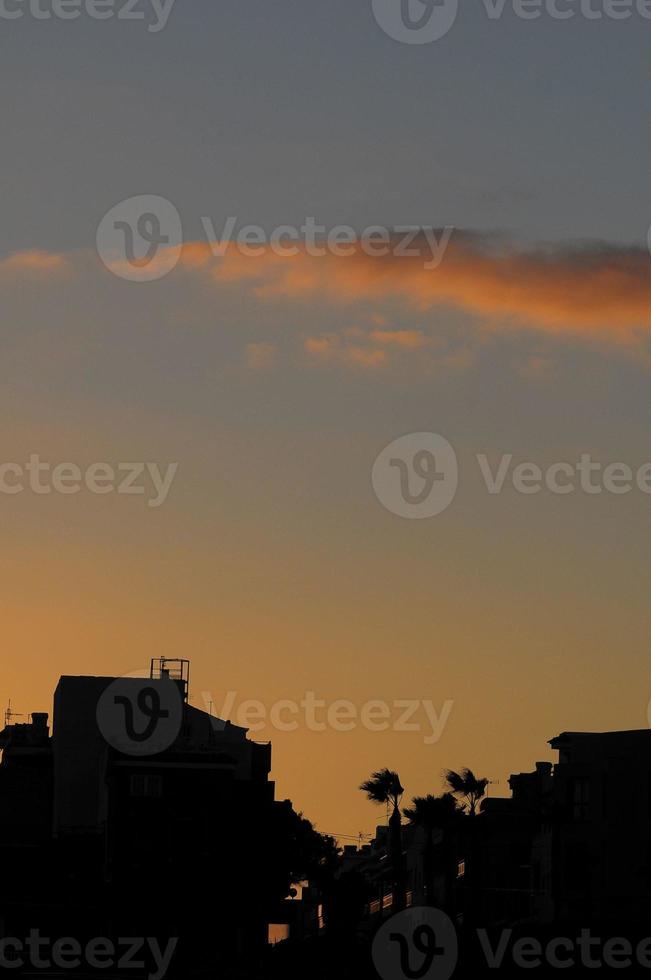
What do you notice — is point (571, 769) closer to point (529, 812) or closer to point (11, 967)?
point (529, 812)

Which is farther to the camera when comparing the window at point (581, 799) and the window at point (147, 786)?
the window at point (581, 799)

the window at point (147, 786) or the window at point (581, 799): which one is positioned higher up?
the window at point (581, 799)

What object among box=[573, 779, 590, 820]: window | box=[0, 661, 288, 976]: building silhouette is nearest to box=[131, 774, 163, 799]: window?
box=[0, 661, 288, 976]: building silhouette

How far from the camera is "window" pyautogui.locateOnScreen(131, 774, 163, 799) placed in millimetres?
89000

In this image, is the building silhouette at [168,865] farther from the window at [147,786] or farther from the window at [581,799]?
the window at [581,799]

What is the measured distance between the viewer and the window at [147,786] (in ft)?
292

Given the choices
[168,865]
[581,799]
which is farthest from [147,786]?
[581,799]

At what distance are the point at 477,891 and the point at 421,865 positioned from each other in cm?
3493

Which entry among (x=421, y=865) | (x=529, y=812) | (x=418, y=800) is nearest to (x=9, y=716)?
(x=418, y=800)

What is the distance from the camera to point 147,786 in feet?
292

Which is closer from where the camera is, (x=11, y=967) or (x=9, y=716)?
(x=11, y=967)

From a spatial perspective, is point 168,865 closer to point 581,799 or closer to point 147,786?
point 147,786

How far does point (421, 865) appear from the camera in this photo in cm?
15188

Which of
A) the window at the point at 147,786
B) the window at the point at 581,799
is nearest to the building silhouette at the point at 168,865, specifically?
the window at the point at 147,786
